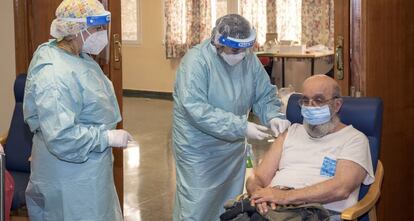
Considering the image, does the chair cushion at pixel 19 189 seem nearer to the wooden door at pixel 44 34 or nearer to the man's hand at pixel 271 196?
the wooden door at pixel 44 34

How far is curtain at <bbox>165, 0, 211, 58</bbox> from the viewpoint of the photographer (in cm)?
920

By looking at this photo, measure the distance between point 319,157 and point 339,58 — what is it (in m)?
0.85

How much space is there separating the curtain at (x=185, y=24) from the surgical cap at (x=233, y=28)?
6.28 m

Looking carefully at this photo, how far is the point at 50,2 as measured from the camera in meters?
3.61

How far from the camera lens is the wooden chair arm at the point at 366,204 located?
242 centimetres

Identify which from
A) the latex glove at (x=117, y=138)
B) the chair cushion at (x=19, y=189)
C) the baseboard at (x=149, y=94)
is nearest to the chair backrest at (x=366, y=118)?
the latex glove at (x=117, y=138)

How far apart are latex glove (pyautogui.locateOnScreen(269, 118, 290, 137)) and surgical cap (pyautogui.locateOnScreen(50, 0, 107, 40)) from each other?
0.94 meters

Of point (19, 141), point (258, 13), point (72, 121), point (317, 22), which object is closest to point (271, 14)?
point (258, 13)

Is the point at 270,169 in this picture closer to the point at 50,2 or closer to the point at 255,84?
the point at 255,84

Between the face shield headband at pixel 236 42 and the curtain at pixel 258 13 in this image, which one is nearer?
the face shield headband at pixel 236 42

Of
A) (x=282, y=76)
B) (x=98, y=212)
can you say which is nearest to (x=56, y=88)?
(x=98, y=212)

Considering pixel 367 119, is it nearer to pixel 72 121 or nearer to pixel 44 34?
pixel 72 121

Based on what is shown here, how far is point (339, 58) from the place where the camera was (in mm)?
3359

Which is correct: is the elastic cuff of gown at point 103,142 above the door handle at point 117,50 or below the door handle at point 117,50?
below
